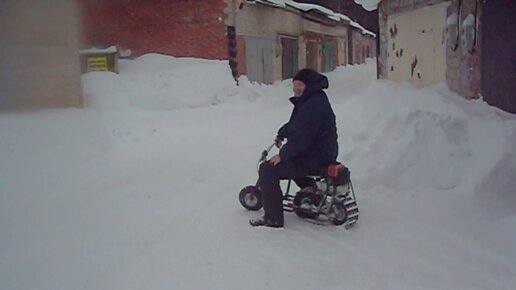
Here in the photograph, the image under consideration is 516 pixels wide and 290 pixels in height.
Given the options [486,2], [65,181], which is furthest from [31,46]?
[486,2]

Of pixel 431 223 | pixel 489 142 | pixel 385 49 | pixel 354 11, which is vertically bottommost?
pixel 431 223

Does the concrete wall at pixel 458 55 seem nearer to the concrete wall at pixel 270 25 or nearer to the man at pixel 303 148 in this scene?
the man at pixel 303 148

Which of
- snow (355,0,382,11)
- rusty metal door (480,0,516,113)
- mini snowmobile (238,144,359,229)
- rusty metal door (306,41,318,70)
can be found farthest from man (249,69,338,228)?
rusty metal door (306,41,318,70)

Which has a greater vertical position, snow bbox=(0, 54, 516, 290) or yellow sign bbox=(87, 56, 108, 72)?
yellow sign bbox=(87, 56, 108, 72)

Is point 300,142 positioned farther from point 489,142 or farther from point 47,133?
point 47,133

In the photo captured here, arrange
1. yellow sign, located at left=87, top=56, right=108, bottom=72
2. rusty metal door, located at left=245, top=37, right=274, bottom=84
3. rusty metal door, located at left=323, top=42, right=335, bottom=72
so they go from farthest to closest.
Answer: rusty metal door, located at left=323, top=42, right=335, bottom=72
rusty metal door, located at left=245, top=37, right=274, bottom=84
yellow sign, located at left=87, top=56, right=108, bottom=72

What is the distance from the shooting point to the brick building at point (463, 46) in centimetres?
697

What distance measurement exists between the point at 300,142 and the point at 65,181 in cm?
292

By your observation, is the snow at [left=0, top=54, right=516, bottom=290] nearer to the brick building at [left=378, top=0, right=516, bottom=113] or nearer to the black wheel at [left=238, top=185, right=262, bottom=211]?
the black wheel at [left=238, top=185, right=262, bottom=211]

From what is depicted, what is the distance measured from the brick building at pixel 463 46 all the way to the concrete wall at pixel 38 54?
6089 millimetres

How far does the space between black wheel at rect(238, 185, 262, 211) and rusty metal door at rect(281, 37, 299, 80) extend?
53.2 feet

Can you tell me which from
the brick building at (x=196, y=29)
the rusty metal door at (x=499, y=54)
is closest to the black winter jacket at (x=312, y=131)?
the rusty metal door at (x=499, y=54)

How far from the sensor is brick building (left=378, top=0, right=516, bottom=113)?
6.97 m

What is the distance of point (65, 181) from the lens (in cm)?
589
